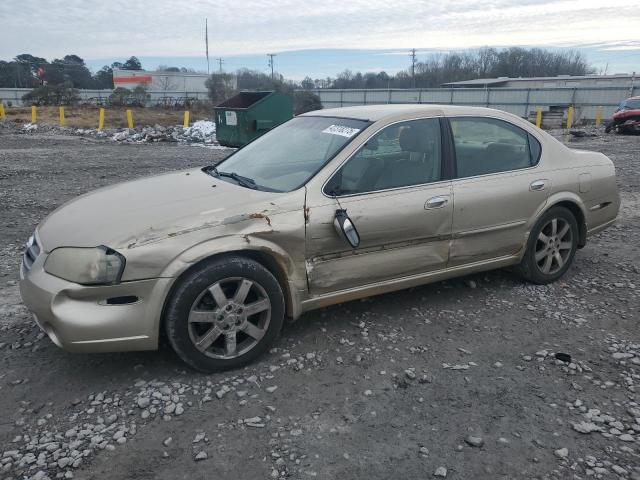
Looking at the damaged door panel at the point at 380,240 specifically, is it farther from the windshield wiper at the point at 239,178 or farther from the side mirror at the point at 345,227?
the windshield wiper at the point at 239,178

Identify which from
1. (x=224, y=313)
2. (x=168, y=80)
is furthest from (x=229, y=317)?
(x=168, y=80)

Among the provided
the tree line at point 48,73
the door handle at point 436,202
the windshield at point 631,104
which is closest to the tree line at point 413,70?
the tree line at point 48,73

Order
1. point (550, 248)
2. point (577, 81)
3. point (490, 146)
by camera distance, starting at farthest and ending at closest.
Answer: point (577, 81) → point (550, 248) → point (490, 146)

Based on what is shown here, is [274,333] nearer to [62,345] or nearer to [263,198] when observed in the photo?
[263,198]

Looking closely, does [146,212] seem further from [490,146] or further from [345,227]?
[490,146]

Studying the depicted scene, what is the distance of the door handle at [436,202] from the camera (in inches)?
155

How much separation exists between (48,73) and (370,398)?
2735 inches

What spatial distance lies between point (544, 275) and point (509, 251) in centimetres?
53

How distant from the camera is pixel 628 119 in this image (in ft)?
64.6

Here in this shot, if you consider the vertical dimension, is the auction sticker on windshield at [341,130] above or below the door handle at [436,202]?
above

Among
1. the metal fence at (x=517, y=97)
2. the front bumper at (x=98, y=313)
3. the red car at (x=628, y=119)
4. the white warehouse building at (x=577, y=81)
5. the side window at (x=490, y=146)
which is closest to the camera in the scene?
the front bumper at (x=98, y=313)

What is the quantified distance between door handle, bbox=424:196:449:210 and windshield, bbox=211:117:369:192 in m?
0.73

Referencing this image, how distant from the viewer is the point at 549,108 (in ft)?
103

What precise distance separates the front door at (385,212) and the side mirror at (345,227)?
32mm
